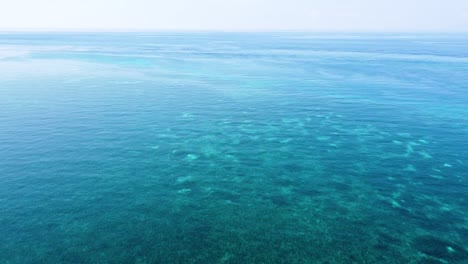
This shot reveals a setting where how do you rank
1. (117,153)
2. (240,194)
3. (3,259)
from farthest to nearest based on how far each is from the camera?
1. (117,153)
2. (240,194)
3. (3,259)

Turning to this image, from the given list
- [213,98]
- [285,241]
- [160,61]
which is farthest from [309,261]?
[160,61]

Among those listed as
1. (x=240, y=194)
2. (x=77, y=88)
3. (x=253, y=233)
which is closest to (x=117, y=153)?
(x=240, y=194)

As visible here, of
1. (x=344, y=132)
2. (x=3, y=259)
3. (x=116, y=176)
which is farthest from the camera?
(x=344, y=132)

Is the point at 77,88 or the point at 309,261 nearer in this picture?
the point at 309,261

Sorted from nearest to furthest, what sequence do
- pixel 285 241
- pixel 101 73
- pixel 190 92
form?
pixel 285 241
pixel 190 92
pixel 101 73

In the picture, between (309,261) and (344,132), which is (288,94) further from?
(309,261)

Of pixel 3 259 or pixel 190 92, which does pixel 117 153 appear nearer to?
pixel 3 259
